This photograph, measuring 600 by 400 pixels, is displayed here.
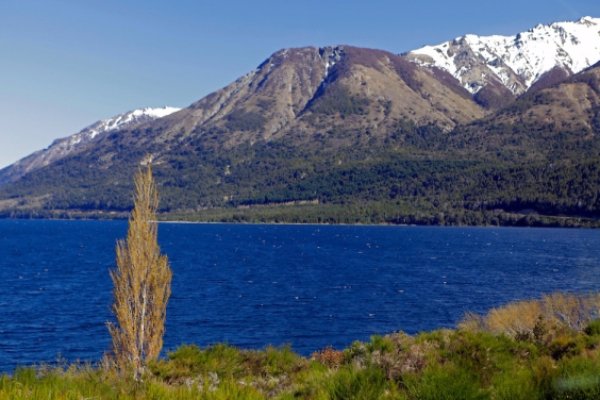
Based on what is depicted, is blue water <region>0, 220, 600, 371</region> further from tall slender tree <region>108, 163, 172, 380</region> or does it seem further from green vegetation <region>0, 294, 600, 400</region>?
green vegetation <region>0, 294, 600, 400</region>

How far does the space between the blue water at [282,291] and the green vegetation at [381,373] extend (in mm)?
26486

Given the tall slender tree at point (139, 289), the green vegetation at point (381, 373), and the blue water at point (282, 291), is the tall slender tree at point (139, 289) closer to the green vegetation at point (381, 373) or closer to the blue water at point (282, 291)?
the green vegetation at point (381, 373)

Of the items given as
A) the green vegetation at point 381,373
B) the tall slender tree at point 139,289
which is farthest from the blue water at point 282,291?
the green vegetation at point 381,373

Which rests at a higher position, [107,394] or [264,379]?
[107,394]

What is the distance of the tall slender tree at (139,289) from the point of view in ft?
77.6

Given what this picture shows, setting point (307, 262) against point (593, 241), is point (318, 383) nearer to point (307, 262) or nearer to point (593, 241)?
point (307, 262)

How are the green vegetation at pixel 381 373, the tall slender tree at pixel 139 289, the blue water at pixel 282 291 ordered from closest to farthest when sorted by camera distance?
the green vegetation at pixel 381 373
the tall slender tree at pixel 139 289
the blue water at pixel 282 291

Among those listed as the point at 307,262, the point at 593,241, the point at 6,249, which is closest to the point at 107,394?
the point at 307,262

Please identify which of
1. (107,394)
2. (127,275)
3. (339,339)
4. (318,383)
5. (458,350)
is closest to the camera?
(107,394)

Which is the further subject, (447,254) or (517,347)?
(447,254)

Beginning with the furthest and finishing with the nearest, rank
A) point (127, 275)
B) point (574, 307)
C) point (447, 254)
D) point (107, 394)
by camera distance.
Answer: point (447, 254)
point (574, 307)
point (127, 275)
point (107, 394)

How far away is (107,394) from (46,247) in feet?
532

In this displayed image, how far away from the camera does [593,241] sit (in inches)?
6521

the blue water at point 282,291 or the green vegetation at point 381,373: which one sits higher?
the green vegetation at point 381,373
